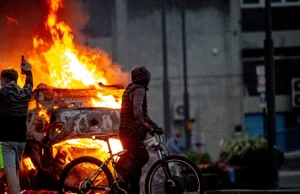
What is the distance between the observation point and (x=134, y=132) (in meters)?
8.62

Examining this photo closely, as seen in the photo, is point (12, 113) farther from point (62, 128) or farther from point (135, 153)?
point (135, 153)

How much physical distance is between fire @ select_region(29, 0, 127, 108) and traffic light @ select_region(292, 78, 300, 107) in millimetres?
24774

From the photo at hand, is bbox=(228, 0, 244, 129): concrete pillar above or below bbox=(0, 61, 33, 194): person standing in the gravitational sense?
above

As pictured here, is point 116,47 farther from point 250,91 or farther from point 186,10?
point 250,91

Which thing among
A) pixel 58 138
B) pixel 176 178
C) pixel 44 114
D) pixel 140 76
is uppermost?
pixel 140 76

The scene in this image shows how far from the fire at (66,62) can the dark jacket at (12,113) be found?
2776 mm

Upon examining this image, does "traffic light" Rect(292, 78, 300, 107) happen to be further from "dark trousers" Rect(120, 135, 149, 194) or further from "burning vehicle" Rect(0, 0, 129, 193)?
"dark trousers" Rect(120, 135, 149, 194)

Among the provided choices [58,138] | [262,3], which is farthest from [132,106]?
Answer: [262,3]

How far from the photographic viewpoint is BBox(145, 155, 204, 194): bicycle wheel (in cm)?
857

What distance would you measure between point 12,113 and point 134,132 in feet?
4.54

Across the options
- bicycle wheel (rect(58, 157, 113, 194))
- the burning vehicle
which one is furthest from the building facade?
bicycle wheel (rect(58, 157, 113, 194))

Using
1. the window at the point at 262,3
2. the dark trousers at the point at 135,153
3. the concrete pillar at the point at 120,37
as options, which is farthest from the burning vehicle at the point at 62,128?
Answer: the window at the point at 262,3

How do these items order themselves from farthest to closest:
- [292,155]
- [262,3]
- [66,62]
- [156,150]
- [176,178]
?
1. [262,3]
2. [292,155]
3. [66,62]
4. [156,150]
5. [176,178]

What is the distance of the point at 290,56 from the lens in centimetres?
3822
